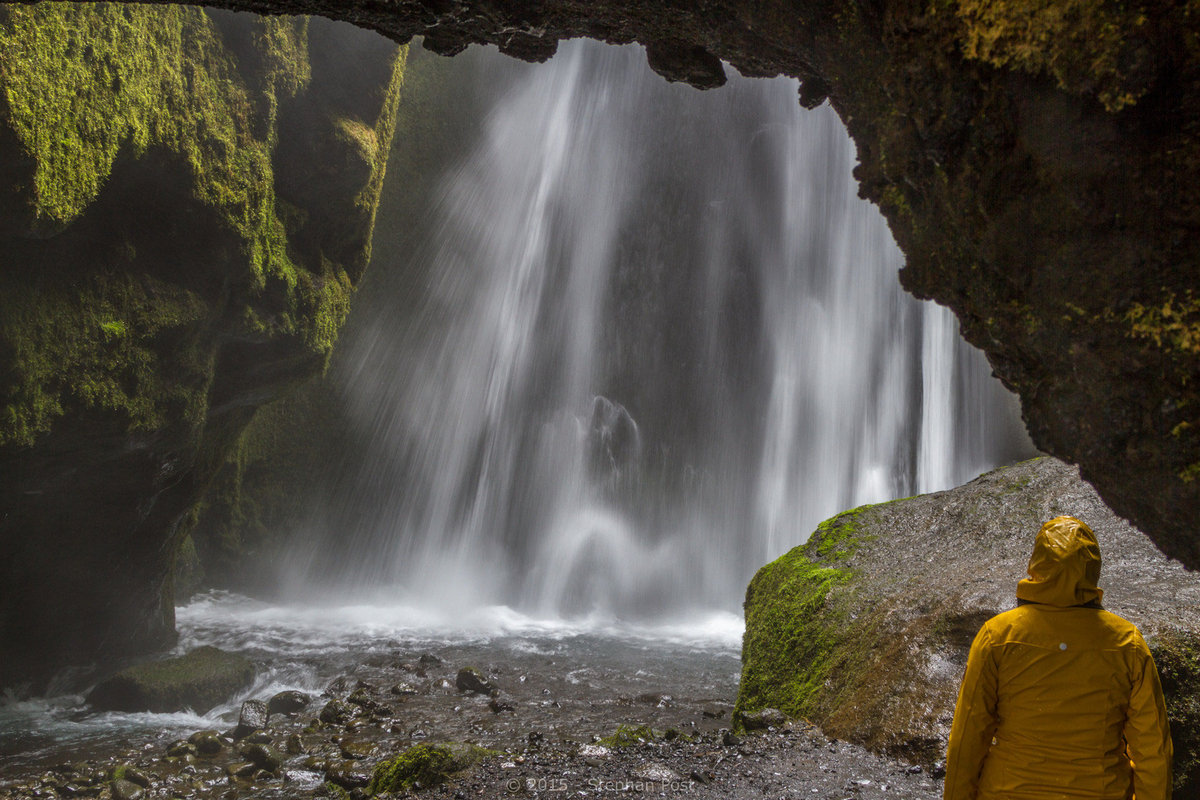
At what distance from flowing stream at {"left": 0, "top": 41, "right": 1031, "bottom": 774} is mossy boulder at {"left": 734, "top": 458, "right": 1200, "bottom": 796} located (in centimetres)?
1214

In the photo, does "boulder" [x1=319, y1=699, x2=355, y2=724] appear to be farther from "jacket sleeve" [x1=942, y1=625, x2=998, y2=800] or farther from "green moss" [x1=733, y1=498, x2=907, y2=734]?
"jacket sleeve" [x1=942, y1=625, x2=998, y2=800]

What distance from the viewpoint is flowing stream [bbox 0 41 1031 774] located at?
2259 cm

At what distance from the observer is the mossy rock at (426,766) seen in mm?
6086

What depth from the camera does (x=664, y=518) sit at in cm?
2588

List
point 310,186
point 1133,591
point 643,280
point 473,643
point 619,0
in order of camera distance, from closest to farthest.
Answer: point 619,0
point 1133,591
point 310,186
point 473,643
point 643,280

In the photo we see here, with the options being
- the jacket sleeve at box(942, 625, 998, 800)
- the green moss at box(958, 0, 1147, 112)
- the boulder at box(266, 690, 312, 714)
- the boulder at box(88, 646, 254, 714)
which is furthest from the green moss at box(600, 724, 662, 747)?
the boulder at box(88, 646, 254, 714)

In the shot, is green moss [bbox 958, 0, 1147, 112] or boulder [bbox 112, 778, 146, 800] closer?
green moss [bbox 958, 0, 1147, 112]

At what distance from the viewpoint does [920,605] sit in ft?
19.4

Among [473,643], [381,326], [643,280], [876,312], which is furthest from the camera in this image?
[643,280]

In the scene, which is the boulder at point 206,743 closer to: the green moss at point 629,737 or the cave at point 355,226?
the cave at point 355,226

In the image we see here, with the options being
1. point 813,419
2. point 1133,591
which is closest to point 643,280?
point 813,419

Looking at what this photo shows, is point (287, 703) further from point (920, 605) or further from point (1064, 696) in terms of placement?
point (1064, 696)

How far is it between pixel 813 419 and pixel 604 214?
12.0 meters

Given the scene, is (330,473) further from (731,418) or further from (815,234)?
(815,234)
